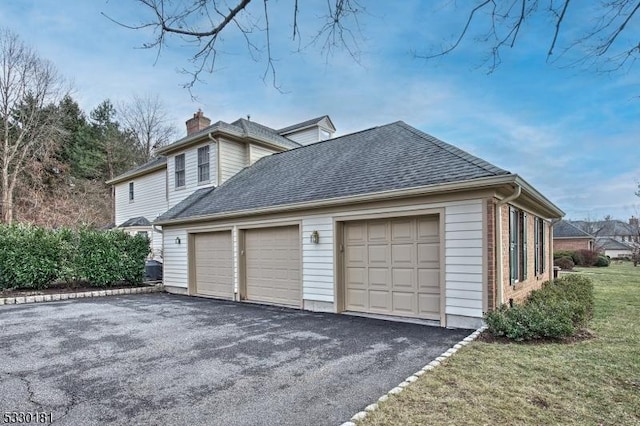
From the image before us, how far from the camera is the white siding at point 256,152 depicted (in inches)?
573

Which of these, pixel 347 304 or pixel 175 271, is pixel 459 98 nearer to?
pixel 347 304

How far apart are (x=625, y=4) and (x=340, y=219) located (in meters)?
5.90

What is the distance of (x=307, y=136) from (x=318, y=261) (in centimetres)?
992

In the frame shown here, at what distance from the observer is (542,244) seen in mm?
11578

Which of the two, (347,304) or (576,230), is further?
(576,230)

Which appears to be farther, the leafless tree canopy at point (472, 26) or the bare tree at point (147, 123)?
the bare tree at point (147, 123)

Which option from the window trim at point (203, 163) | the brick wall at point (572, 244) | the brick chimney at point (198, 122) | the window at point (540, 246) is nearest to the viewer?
the window at point (540, 246)

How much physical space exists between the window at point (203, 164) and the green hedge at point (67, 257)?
10.3 ft

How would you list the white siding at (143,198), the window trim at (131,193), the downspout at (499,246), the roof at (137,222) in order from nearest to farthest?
1. the downspout at (499,246)
2. the white siding at (143,198)
3. the roof at (137,222)
4. the window trim at (131,193)

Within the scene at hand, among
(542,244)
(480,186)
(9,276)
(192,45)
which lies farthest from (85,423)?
(542,244)

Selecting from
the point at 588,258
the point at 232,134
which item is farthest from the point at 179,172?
the point at 588,258

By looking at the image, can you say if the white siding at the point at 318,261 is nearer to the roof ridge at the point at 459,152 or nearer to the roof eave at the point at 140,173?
the roof ridge at the point at 459,152

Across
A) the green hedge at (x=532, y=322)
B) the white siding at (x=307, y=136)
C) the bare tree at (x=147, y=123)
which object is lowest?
the green hedge at (x=532, y=322)

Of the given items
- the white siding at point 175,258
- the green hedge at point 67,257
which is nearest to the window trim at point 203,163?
the white siding at point 175,258
